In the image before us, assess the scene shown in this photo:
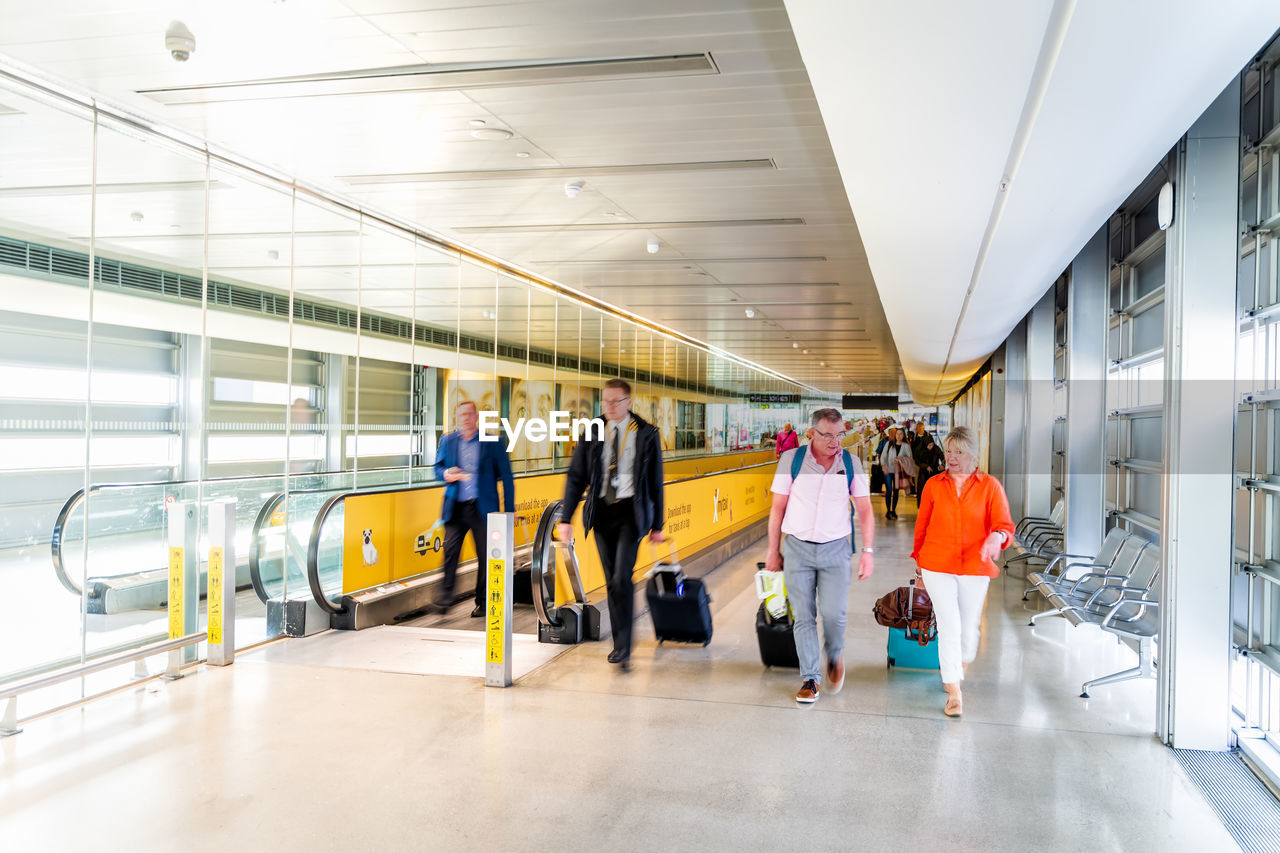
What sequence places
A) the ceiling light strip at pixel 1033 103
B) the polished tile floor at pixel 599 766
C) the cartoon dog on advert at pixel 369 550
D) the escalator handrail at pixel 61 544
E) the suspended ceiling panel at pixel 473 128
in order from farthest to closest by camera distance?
the cartoon dog on advert at pixel 369 550 → the escalator handrail at pixel 61 544 → the suspended ceiling panel at pixel 473 128 → the polished tile floor at pixel 599 766 → the ceiling light strip at pixel 1033 103

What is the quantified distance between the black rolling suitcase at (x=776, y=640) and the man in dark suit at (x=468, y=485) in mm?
2213

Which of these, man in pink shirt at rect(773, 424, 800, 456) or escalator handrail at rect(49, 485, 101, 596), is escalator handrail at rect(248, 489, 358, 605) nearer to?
escalator handrail at rect(49, 485, 101, 596)

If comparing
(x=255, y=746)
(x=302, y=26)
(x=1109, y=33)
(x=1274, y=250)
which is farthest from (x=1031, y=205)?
(x=255, y=746)

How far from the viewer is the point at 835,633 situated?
5066 mm

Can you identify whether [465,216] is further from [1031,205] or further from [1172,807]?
[1172,807]

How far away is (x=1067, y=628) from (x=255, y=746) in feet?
20.2

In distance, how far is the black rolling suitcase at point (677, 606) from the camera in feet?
20.3

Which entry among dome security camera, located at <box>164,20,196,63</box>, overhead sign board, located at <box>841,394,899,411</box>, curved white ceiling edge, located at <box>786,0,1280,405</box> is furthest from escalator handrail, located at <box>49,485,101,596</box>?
overhead sign board, located at <box>841,394,899,411</box>

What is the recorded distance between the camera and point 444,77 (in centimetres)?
466

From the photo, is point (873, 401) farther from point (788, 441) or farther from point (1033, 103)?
point (1033, 103)

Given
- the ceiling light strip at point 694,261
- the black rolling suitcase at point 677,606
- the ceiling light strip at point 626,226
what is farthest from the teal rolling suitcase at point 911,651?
the ceiling light strip at point 694,261

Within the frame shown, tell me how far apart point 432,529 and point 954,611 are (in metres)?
5.12

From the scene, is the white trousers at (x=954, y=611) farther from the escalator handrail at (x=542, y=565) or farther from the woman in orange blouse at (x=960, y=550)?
the escalator handrail at (x=542, y=565)

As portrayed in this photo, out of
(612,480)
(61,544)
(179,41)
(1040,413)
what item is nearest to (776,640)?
(612,480)
